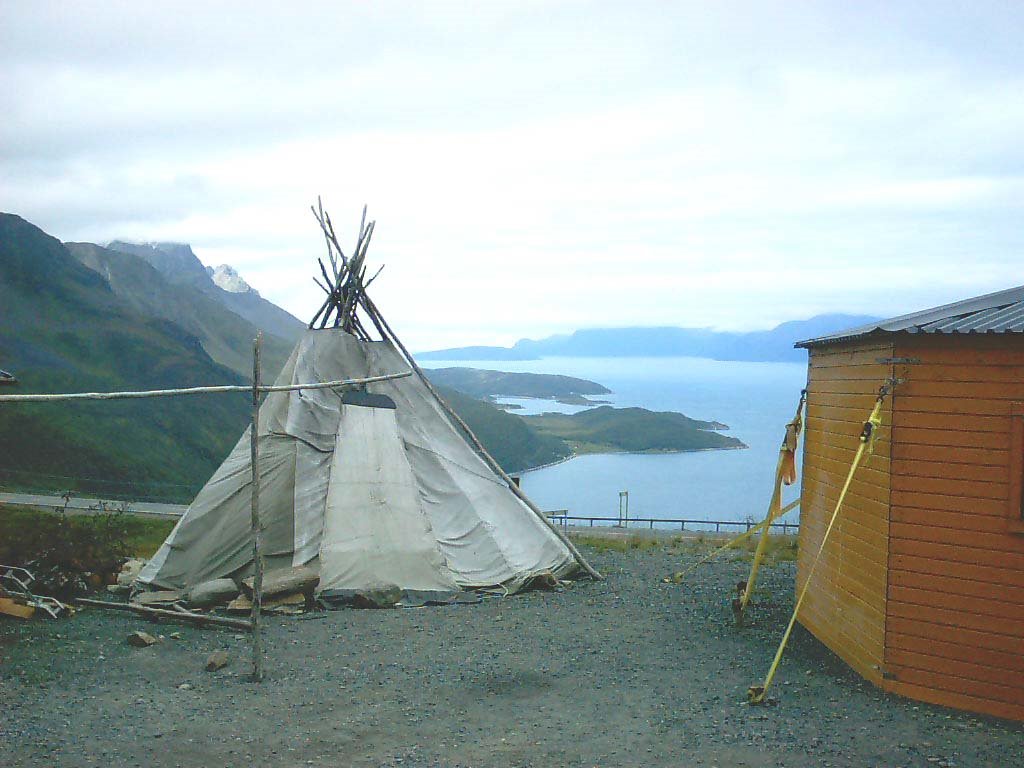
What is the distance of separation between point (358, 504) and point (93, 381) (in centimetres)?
7877

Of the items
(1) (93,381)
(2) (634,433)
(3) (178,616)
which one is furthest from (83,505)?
(2) (634,433)

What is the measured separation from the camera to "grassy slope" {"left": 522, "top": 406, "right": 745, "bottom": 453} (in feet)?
355

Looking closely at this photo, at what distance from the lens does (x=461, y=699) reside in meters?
7.61

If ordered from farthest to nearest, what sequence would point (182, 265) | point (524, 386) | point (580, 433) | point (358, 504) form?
point (524, 386) → point (182, 265) → point (580, 433) → point (358, 504)

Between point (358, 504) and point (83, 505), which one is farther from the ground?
point (358, 504)

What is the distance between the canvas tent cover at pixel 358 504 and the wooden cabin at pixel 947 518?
17.8ft

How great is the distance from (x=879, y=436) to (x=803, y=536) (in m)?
2.90

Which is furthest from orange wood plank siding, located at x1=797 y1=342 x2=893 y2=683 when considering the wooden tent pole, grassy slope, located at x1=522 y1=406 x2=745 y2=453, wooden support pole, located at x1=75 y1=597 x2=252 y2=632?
grassy slope, located at x1=522 y1=406 x2=745 y2=453

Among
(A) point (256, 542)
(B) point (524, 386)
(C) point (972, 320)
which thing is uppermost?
(C) point (972, 320)

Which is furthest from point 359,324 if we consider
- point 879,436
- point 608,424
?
point 608,424

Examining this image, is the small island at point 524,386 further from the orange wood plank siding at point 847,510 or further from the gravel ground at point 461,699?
the gravel ground at point 461,699

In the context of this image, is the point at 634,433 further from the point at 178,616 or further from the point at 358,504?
the point at 178,616

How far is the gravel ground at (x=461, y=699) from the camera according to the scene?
6.30 m

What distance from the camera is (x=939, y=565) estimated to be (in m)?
7.55
